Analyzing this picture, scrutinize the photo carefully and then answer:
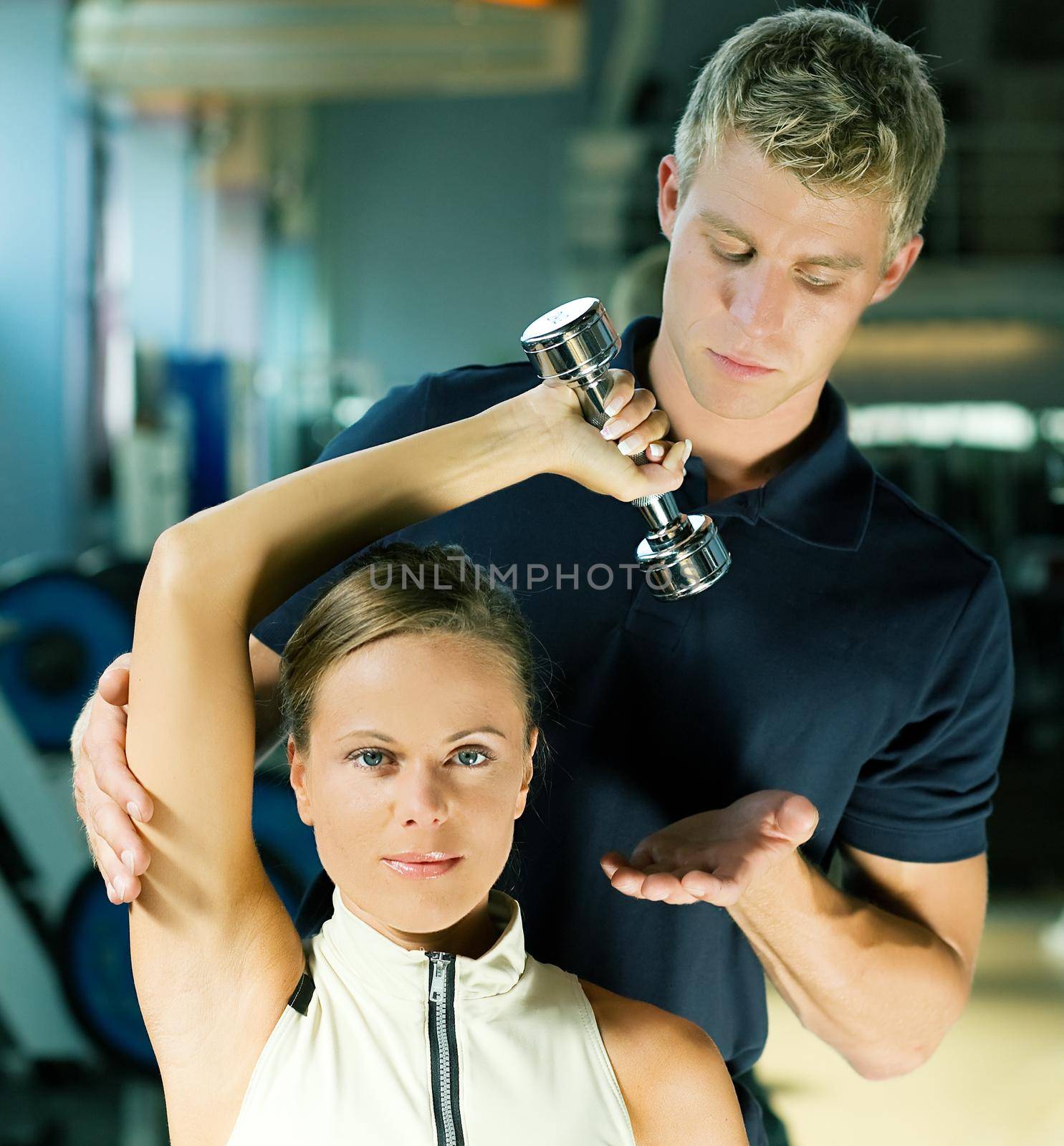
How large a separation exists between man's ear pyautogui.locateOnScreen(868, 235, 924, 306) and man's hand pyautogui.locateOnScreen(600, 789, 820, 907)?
39 centimetres

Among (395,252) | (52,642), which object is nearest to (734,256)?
(52,642)

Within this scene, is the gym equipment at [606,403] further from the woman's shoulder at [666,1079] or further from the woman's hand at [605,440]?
the woman's shoulder at [666,1079]

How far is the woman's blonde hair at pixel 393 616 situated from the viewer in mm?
759

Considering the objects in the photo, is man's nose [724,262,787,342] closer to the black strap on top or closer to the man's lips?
the man's lips

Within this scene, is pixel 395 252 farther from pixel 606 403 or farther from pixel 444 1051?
pixel 444 1051

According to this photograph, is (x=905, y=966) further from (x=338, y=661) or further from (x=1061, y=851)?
(x=1061, y=851)

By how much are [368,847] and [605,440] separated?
28cm

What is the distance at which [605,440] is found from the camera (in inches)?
29.2

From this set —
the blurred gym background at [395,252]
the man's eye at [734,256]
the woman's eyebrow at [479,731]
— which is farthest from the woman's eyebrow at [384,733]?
the blurred gym background at [395,252]

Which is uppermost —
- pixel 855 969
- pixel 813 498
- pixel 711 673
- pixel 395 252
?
pixel 813 498

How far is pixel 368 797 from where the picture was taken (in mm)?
726

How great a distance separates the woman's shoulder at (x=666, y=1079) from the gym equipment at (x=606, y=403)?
27 centimetres

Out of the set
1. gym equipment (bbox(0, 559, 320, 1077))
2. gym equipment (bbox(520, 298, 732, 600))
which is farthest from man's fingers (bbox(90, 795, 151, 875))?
gym equipment (bbox(0, 559, 320, 1077))

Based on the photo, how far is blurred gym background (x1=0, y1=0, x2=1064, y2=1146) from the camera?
4.02 metres
